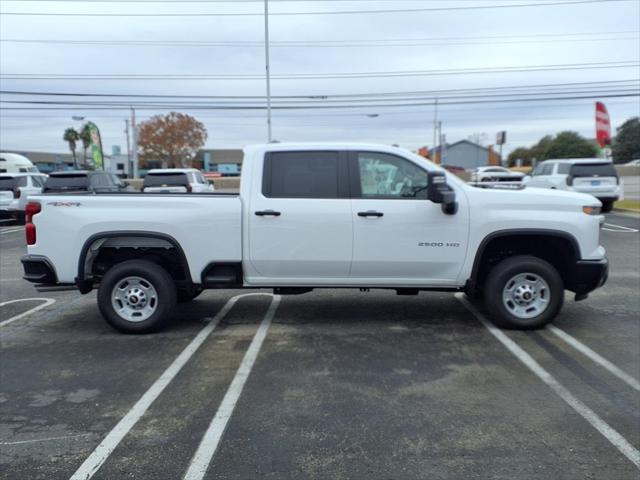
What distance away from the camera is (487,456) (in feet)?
10.7

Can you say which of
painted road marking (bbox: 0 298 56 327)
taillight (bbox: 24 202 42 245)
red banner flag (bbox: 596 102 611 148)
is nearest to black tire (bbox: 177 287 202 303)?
taillight (bbox: 24 202 42 245)

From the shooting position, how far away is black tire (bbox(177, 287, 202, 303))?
6093 millimetres

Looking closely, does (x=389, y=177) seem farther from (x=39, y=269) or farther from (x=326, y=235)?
(x=39, y=269)

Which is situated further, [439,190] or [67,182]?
[67,182]

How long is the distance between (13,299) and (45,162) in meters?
104

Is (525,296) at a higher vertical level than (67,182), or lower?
lower

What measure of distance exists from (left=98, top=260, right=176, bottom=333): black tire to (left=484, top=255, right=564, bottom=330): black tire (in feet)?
11.1

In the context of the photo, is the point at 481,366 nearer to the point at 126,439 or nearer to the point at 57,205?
the point at 126,439

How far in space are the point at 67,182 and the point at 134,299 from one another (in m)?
13.2

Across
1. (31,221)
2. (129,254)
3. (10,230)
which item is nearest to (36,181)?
(10,230)

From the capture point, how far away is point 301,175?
18.5ft

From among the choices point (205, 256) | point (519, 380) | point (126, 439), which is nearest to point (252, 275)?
point (205, 256)

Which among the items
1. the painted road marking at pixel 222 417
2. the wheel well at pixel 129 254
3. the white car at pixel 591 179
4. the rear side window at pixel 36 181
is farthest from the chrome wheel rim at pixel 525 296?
the rear side window at pixel 36 181

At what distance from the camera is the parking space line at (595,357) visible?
4402mm
